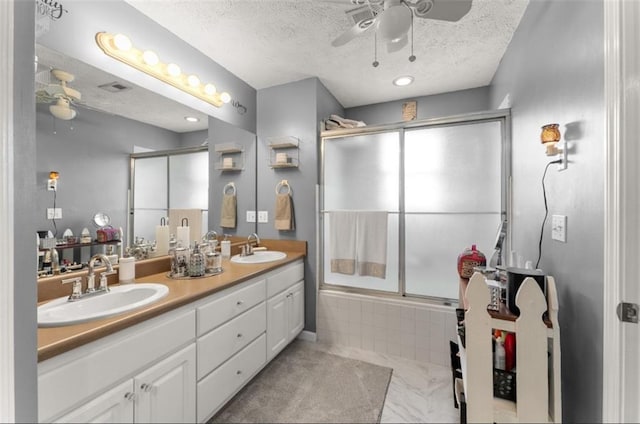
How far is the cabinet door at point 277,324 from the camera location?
6.74ft

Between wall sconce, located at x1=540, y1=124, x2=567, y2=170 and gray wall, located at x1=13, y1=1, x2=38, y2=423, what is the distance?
1.80 metres

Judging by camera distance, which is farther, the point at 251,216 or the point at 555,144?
the point at 251,216

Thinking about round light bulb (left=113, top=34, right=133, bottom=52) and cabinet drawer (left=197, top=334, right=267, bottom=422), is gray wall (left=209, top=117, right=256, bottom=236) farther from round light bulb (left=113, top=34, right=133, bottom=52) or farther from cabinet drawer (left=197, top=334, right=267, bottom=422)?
cabinet drawer (left=197, top=334, right=267, bottom=422)

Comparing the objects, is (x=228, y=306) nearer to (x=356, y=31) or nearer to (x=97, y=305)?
(x=97, y=305)

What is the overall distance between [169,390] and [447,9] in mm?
2239

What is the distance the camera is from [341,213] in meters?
2.55

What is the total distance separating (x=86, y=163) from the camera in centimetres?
142

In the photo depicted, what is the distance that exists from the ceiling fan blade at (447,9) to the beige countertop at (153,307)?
180 cm

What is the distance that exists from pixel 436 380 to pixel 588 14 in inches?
88.2

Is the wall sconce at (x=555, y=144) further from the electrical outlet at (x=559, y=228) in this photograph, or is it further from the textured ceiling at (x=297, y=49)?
the textured ceiling at (x=297, y=49)

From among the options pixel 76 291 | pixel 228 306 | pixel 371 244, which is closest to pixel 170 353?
pixel 228 306

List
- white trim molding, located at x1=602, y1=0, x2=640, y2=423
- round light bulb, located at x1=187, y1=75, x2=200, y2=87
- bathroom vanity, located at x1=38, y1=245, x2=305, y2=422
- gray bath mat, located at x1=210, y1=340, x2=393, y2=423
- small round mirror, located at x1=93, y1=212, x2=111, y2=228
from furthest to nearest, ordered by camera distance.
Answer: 1. round light bulb, located at x1=187, y1=75, x2=200, y2=87
2. gray bath mat, located at x1=210, y1=340, x2=393, y2=423
3. small round mirror, located at x1=93, y1=212, x2=111, y2=228
4. bathroom vanity, located at x1=38, y1=245, x2=305, y2=422
5. white trim molding, located at x1=602, y1=0, x2=640, y2=423

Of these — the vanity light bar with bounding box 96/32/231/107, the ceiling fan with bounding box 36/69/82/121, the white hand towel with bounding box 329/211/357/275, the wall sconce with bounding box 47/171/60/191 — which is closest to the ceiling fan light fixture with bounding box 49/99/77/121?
the ceiling fan with bounding box 36/69/82/121

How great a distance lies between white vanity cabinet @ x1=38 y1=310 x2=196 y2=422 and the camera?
0.88 m
